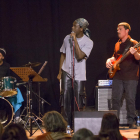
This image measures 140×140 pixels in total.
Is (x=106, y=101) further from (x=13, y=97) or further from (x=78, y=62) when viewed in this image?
(x=13, y=97)

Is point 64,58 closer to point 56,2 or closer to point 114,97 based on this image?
point 114,97

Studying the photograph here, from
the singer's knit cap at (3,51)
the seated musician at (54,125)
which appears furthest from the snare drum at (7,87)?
the seated musician at (54,125)

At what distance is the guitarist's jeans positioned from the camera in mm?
5762

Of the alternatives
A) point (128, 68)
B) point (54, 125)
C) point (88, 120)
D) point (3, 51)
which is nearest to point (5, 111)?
point (3, 51)

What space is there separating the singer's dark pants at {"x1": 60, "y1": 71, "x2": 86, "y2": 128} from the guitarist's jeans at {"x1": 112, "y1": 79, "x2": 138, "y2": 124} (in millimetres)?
1234

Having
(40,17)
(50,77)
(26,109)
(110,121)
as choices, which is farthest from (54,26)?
(110,121)

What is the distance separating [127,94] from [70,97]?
5.05 feet

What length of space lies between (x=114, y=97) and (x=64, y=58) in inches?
59.9

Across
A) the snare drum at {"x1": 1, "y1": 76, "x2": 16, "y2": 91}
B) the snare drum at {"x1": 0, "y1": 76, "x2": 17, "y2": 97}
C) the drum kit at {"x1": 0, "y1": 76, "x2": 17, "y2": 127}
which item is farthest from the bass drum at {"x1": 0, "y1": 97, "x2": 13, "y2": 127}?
the snare drum at {"x1": 1, "y1": 76, "x2": 16, "y2": 91}

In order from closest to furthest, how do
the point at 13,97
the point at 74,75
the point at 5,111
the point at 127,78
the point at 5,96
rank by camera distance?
the point at 74,75 → the point at 127,78 → the point at 5,96 → the point at 5,111 → the point at 13,97

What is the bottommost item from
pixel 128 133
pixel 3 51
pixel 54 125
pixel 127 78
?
pixel 128 133

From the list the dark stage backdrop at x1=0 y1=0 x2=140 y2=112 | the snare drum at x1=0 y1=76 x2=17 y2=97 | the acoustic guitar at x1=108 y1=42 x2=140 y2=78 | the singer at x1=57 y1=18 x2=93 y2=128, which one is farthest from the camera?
the dark stage backdrop at x1=0 y1=0 x2=140 y2=112

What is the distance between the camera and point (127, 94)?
19.0 feet

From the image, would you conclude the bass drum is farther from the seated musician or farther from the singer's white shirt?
the seated musician
